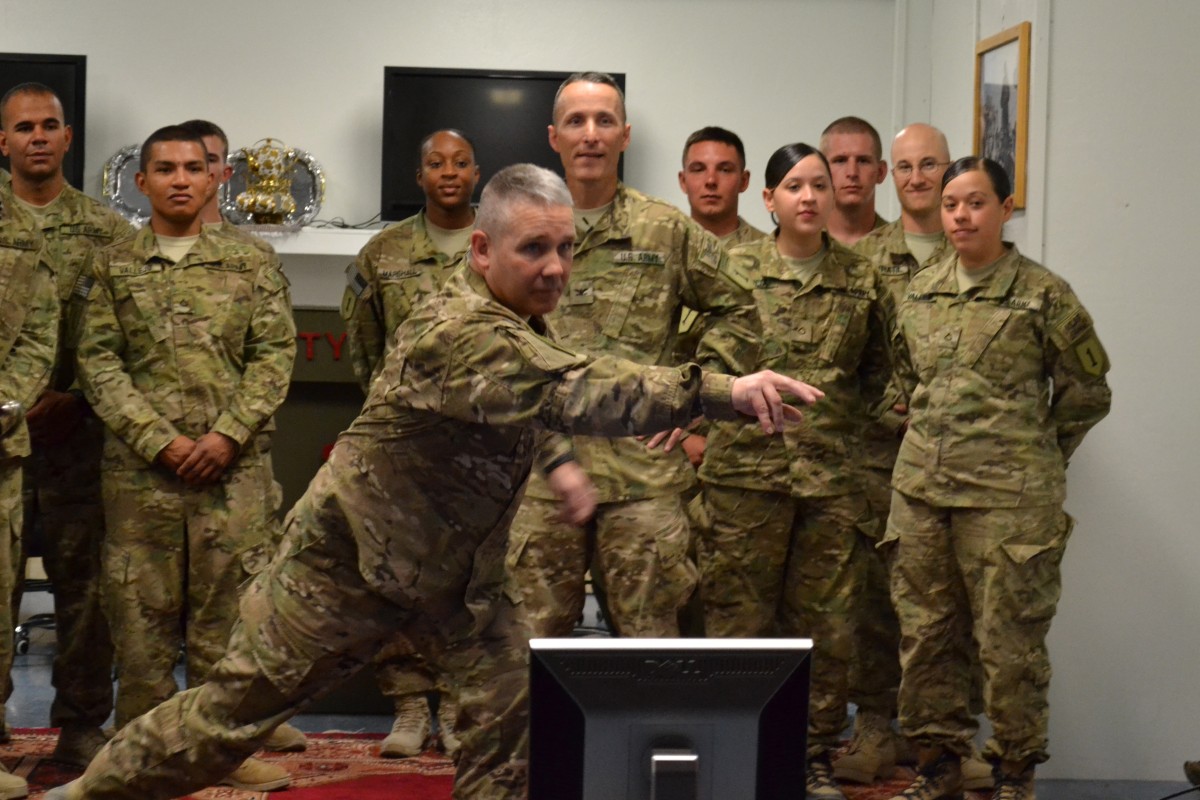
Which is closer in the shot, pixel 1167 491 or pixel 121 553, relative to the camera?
pixel 121 553

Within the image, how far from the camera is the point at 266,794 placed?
4203mm

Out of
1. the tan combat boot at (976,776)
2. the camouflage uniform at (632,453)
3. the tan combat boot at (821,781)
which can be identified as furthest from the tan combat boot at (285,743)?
the tan combat boot at (976,776)

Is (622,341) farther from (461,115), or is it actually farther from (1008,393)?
(461,115)

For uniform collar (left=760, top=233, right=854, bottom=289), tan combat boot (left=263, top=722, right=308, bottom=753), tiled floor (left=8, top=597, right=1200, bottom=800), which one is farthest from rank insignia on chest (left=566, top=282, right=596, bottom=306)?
tiled floor (left=8, top=597, right=1200, bottom=800)

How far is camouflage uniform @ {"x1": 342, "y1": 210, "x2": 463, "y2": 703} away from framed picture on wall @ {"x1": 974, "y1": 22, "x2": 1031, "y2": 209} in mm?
1742

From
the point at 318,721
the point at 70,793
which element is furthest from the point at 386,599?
the point at 318,721

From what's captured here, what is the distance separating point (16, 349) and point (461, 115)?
410 cm

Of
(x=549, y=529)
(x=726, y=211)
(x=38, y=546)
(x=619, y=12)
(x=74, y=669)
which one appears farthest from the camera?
(x=619, y=12)

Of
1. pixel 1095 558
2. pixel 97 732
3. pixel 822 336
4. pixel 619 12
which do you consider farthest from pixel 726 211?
pixel 619 12

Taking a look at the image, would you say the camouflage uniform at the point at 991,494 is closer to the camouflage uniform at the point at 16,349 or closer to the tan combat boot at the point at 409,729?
the tan combat boot at the point at 409,729

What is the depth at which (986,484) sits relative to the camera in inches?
155

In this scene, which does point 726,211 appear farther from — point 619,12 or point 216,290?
point 619,12

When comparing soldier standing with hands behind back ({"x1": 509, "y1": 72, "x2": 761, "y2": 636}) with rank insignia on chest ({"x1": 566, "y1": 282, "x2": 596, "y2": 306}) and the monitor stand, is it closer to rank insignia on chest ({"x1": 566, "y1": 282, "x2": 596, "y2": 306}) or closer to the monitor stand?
rank insignia on chest ({"x1": 566, "y1": 282, "x2": 596, "y2": 306})

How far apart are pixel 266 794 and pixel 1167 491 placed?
2751mm
